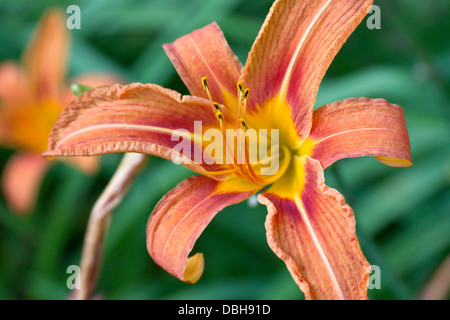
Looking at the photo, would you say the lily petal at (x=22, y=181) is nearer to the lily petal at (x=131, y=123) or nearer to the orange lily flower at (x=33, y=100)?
the orange lily flower at (x=33, y=100)

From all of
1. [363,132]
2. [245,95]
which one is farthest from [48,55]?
[363,132]

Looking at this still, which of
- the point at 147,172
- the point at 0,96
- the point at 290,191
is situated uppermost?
the point at 0,96

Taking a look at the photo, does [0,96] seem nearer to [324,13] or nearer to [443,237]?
[324,13]

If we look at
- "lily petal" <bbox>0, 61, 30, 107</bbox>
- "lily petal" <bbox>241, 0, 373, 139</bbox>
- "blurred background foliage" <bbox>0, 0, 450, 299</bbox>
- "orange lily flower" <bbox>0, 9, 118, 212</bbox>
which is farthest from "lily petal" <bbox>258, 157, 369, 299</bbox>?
"lily petal" <bbox>0, 61, 30, 107</bbox>

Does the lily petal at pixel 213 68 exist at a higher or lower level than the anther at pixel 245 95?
higher

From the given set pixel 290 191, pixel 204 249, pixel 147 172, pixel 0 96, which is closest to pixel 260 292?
pixel 204 249

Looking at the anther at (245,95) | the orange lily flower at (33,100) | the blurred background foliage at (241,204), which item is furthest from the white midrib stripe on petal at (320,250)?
the orange lily flower at (33,100)
